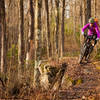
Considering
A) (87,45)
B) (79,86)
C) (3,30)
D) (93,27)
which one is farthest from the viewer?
(3,30)

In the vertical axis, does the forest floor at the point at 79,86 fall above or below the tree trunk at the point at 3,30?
below

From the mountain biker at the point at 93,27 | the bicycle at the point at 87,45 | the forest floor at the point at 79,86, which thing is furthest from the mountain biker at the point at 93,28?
the forest floor at the point at 79,86

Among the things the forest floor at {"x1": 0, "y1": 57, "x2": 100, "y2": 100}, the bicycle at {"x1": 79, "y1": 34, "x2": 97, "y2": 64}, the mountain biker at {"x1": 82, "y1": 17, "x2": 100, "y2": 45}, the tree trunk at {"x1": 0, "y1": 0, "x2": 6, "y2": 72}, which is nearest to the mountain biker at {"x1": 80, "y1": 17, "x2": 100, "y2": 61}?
the mountain biker at {"x1": 82, "y1": 17, "x2": 100, "y2": 45}

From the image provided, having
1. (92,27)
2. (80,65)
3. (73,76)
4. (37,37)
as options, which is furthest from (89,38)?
(37,37)

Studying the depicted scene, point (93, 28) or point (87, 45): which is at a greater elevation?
point (93, 28)

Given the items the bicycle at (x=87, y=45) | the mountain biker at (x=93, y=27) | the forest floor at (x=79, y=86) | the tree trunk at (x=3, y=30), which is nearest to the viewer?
the forest floor at (x=79, y=86)

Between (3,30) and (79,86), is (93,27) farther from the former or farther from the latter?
(3,30)

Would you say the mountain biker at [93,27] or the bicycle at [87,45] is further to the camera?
the bicycle at [87,45]

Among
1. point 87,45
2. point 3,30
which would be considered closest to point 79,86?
point 87,45

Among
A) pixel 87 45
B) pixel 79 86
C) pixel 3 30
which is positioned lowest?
pixel 79 86

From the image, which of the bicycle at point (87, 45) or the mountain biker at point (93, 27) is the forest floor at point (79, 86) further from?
the mountain biker at point (93, 27)

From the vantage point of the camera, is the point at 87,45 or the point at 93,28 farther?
the point at 87,45

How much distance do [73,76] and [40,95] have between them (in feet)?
13.0

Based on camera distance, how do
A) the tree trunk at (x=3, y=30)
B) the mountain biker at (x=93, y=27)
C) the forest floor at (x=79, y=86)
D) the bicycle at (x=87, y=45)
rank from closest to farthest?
the forest floor at (x=79, y=86) < the mountain biker at (x=93, y=27) < the bicycle at (x=87, y=45) < the tree trunk at (x=3, y=30)
